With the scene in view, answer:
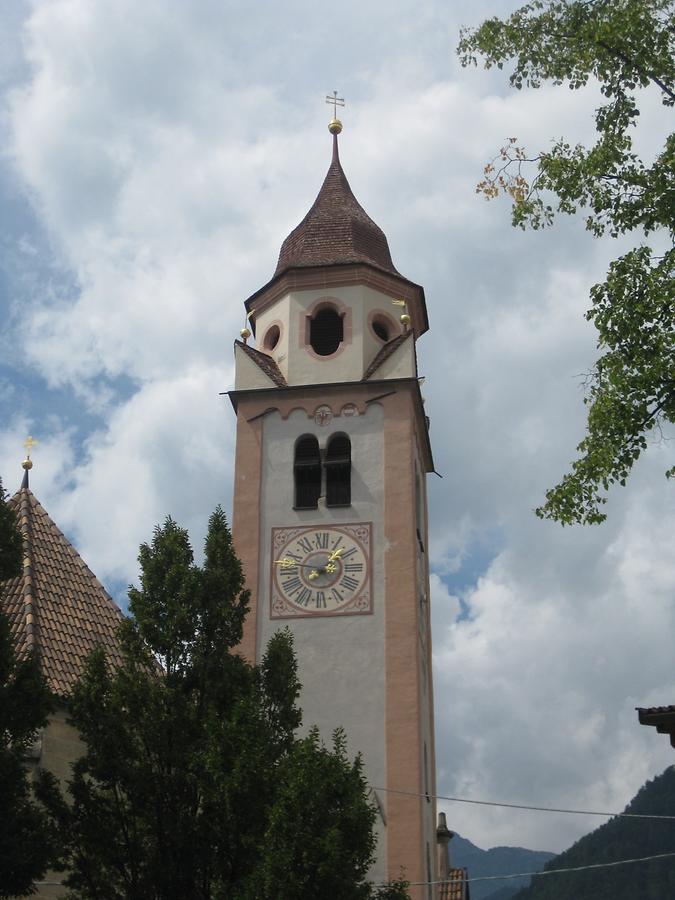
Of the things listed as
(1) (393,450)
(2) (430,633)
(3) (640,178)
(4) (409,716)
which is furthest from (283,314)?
(3) (640,178)

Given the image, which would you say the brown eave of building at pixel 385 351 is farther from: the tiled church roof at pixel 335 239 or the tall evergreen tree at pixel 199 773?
the tall evergreen tree at pixel 199 773

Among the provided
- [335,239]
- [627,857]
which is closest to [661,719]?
[335,239]

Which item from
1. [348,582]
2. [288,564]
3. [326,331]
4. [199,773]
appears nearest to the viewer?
[199,773]

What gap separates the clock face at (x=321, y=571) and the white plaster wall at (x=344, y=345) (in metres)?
3.86

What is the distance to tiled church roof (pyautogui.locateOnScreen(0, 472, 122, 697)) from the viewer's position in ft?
66.4

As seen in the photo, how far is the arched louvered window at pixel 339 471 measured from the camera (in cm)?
2744

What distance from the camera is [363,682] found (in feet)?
82.4

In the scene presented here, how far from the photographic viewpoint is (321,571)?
26.4m

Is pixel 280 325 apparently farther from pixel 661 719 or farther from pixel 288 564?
pixel 661 719

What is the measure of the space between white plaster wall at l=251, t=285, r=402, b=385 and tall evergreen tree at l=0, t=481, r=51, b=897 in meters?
15.2

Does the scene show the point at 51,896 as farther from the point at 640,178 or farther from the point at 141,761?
the point at 640,178

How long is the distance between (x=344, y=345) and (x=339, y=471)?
326cm

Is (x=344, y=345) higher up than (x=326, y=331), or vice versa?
(x=326, y=331)

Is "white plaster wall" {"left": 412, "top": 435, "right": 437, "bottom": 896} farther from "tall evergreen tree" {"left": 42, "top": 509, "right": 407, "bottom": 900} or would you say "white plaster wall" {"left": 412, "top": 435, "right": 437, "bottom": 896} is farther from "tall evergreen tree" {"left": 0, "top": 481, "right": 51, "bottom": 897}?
"tall evergreen tree" {"left": 0, "top": 481, "right": 51, "bottom": 897}
